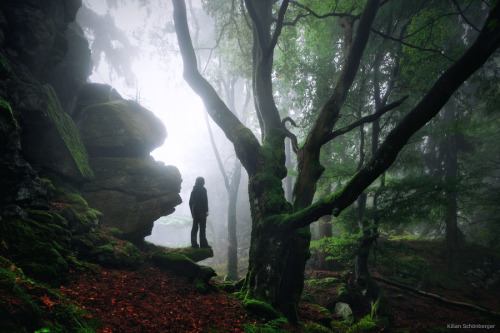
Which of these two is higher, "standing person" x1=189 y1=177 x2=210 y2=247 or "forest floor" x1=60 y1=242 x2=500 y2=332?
"standing person" x1=189 y1=177 x2=210 y2=247

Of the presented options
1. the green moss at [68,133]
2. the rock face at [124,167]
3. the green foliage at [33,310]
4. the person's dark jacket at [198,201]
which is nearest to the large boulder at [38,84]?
the green moss at [68,133]

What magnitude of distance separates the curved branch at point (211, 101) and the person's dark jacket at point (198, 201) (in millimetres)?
2634

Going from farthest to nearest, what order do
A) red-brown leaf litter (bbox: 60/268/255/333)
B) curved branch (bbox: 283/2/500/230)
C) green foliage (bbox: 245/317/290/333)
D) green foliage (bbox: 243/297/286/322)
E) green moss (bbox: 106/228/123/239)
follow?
green moss (bbox: 106/228/123/239) < green foliage (bbox: 243/297/286/322) < green foliage (bbox: 245/317/290/333) < red-brown leaf litter (bbox: 60/268/255/333) < curved branch (bbox: 283/2/500/230)

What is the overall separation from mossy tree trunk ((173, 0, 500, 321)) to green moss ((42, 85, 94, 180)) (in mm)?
4761

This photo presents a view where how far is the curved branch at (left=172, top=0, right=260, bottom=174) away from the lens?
597 cm

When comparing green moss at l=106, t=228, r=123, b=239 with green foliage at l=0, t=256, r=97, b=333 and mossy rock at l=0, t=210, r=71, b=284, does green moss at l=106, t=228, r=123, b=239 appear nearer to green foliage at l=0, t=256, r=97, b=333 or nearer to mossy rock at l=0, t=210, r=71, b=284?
mossy rock at l=0, t=210, r=71, b=284

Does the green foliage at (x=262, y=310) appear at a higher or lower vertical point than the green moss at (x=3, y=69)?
lower

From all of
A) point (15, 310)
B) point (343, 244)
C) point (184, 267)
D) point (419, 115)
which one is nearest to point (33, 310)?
point (15, 310)

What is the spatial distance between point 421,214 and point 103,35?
841 inches

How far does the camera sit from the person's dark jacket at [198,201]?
816 centimetres

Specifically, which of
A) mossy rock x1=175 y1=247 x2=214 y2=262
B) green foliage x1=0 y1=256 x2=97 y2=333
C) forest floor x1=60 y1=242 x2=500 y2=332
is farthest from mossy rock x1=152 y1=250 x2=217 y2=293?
green foliage x1=0 y1=256 x2=97 y2=333

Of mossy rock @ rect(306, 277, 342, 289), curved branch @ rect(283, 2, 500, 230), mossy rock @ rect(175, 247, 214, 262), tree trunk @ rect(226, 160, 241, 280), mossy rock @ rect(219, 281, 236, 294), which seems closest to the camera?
curved branch @ rect(283, 2, 500, 230)

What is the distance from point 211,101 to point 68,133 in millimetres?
5452

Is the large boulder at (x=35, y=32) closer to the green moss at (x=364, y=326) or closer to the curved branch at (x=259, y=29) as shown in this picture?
the curved branch at (x=259, y=29)
